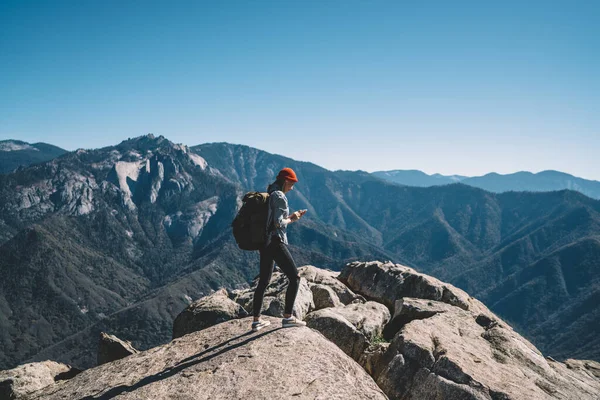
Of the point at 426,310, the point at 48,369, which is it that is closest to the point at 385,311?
the point at 426,310

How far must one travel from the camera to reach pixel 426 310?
2025 cm

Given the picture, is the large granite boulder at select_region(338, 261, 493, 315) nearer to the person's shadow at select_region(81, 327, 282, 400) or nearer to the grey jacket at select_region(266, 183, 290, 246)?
the person's shadow at select_region(81, 327, 282, 400)

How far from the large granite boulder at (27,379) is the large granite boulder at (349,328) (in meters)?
12.4

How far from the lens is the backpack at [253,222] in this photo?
12.8m

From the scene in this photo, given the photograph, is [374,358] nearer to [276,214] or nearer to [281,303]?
[281,303]

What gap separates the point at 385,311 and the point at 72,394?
16.5m

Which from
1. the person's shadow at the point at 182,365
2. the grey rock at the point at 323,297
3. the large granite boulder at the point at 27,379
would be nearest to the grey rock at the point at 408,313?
the grey rock at the point at 323,297

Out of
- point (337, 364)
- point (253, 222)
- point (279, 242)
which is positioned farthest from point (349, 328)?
point (253, 222)

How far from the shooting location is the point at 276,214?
12.6 meters

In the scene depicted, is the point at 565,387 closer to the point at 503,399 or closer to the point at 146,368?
the point at 503,399

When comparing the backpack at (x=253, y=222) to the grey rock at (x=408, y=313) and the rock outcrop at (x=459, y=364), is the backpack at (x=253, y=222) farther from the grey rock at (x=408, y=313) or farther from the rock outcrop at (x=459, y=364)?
the grey rock at (x=408, y=313)

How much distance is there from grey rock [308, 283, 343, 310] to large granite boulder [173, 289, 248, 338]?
19.9 feet

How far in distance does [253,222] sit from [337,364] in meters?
5.82

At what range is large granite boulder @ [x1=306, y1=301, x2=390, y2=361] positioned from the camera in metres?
17.0
